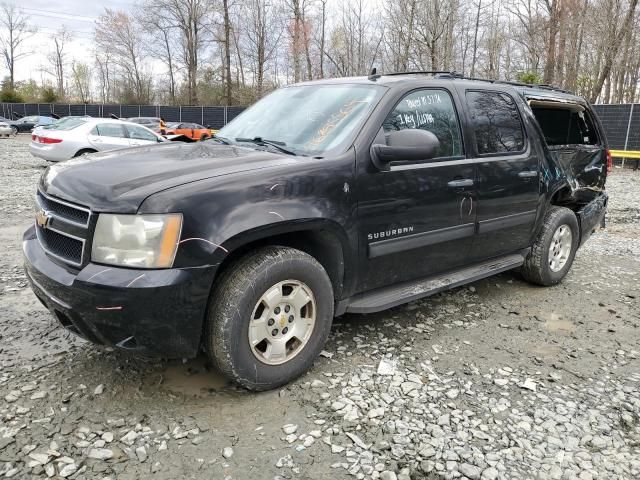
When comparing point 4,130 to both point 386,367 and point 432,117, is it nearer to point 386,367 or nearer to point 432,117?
point 432,117

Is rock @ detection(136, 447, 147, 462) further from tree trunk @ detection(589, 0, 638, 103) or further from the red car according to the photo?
tree trunk @ detection(589, 0, 638, 103)

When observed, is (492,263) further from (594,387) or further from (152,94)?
(152,94)

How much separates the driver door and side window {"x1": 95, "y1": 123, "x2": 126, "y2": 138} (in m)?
11.4

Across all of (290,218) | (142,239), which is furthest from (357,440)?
(142,239)

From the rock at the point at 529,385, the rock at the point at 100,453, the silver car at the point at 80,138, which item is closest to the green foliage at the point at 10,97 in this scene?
the silver car at the point at 80,138

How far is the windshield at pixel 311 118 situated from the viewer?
334cm

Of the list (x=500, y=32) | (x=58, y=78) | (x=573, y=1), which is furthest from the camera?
(x=58, y=78)

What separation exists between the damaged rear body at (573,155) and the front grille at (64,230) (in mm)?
3786

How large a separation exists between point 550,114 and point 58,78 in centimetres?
7720

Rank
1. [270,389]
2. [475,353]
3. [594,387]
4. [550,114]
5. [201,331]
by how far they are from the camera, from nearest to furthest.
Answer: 1. [201,331]
2. [270,389]
3. [594,387]
4. [475,353]
5. [550,114]

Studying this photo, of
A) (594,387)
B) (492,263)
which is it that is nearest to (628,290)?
(492,263)

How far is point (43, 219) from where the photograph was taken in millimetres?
2959

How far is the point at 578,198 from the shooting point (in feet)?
17.0

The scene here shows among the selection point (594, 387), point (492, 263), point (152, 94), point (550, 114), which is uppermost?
point (152, 94)
